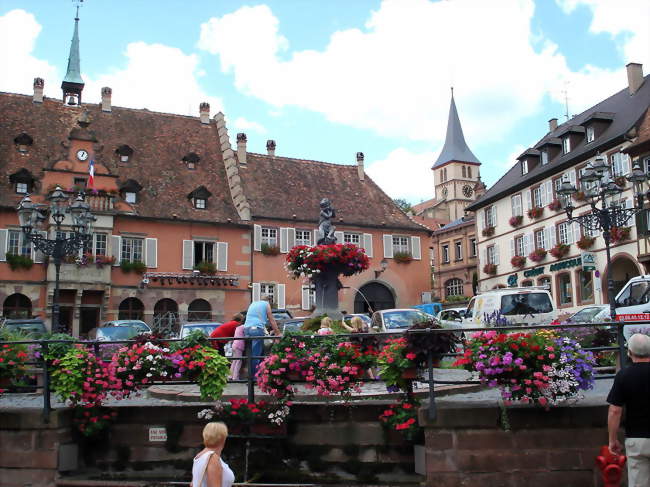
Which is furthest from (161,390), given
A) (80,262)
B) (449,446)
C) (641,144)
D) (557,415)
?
(641,144)

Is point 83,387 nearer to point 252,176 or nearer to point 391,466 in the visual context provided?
point 391,466

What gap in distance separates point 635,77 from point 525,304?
937 inches

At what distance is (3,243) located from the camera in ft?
111

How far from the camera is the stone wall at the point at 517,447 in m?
7.32

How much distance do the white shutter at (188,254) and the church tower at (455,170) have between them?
6952cm

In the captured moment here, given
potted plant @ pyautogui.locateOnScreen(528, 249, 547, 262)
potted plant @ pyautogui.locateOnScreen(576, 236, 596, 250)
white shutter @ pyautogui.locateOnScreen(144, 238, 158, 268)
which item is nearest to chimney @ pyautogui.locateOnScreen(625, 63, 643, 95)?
potted plant @ pyautogui.locateOnScreen(576, 236, 596, 250)

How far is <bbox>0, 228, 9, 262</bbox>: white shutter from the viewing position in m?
33.8

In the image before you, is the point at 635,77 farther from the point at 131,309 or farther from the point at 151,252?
the point at 131,309

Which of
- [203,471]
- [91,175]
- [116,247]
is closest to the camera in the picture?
[203,471]

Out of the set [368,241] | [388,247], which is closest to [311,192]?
[368,241]

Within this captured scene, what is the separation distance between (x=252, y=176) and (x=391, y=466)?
3595cm

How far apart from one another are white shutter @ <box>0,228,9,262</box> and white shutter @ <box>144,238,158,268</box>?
22.1 ft

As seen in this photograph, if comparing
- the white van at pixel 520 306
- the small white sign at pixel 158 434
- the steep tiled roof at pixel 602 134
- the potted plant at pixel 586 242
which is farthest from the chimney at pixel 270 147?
the small white sign at pixel 158 434

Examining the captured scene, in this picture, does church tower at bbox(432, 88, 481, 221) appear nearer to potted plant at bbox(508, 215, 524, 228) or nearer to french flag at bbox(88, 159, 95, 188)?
potted plant at bbox(508, 215, 524, 228)
